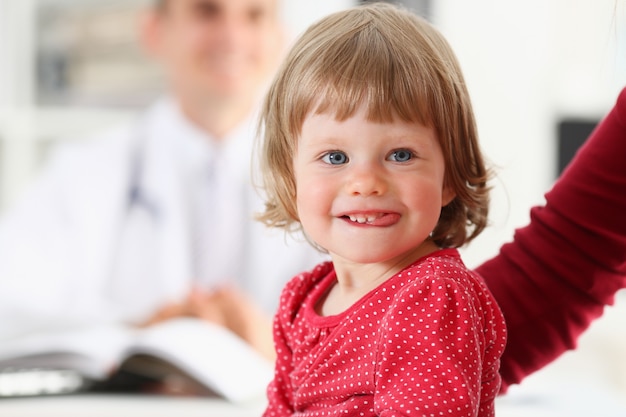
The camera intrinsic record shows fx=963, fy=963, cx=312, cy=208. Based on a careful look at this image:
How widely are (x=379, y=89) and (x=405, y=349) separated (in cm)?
22

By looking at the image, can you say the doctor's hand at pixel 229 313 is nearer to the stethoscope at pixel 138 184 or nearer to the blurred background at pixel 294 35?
the stethoscope at pixel 138 184

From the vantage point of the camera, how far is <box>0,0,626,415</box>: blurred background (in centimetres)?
231

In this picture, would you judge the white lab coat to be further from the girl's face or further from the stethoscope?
the girl's face

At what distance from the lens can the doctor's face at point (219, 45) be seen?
2.25 meters

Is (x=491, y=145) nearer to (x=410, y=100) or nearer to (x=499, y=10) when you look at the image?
(x=499, y=10)

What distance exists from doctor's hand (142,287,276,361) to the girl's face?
4.46ft

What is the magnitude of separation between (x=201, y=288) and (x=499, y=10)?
1014 mm

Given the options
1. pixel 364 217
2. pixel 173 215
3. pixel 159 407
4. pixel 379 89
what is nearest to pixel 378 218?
pixel 364 217

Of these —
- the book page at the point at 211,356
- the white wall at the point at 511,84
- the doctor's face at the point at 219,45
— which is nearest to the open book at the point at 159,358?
the book page at the point at 211,356

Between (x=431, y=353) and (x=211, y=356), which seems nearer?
(x=431, y=353)

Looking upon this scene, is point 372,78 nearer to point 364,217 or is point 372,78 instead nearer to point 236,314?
point 364,217

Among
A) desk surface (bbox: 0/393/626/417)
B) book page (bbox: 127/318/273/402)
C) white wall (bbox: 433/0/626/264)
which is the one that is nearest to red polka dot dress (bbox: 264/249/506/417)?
desk surface (bbox: 0/393/626/417)

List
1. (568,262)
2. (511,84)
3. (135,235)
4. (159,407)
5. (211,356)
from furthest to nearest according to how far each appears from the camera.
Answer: (511,84) < (135,235) < (211,356) < (159,407) < (568,262)

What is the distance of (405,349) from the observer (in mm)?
784
